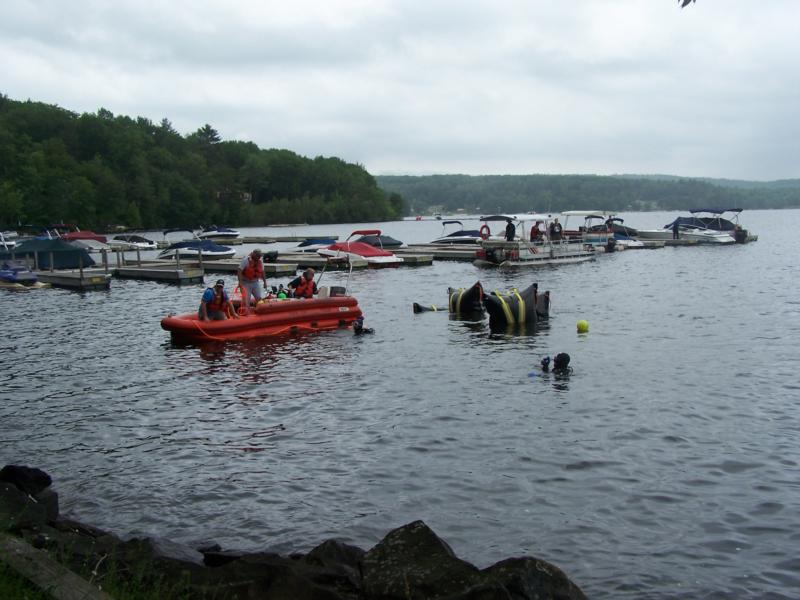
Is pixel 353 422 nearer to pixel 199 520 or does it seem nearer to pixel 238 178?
pixel 199 520

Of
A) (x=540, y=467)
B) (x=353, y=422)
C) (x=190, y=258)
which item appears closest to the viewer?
(x=540, y=467)

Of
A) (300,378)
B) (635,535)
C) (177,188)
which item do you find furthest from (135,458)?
(177,188)

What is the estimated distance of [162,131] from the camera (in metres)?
166

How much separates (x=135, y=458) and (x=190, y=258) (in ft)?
151

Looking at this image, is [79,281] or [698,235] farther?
[698,235]

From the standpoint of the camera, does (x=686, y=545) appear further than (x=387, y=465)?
No

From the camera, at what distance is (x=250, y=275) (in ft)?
72.6

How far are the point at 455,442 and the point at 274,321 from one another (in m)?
10.9

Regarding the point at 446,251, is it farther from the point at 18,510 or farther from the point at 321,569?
the point at 321,569

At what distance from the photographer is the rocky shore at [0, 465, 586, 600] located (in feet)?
21.4

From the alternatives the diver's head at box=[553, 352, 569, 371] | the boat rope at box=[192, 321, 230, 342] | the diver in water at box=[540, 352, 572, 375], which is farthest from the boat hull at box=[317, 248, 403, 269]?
the diver's head at box=[553, 352, 569, 371]

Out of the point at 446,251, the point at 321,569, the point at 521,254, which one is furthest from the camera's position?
the point at 446,251

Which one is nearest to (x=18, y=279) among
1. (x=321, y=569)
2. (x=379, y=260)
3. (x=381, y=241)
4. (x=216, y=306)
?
(x=379, y=260)

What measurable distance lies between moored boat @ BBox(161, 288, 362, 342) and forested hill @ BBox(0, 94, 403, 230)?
9180cm
